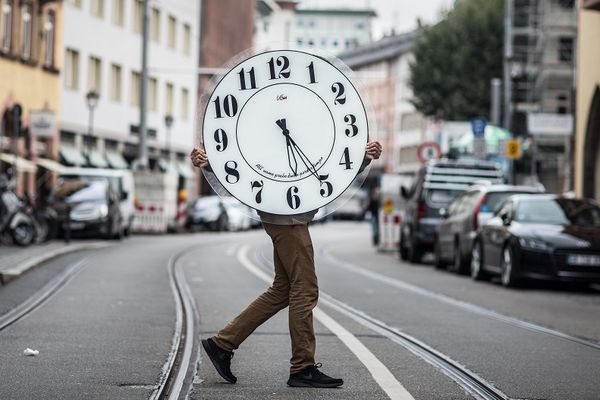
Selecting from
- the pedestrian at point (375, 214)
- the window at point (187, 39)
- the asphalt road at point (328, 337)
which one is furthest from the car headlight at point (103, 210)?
the window at point (187, 39)

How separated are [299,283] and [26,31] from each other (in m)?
41.2

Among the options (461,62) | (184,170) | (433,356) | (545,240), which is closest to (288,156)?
(433,356)

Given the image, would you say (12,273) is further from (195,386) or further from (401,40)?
(401,40)

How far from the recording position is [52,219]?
34344 mm

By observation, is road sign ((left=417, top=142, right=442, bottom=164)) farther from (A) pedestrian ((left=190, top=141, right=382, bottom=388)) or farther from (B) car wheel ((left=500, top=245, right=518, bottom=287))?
(A) pedestrian ((left=190, top=141, right=382, bottom=388))

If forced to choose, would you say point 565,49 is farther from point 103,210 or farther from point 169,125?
point 103,210

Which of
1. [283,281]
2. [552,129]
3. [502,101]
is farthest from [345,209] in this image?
[283,281]

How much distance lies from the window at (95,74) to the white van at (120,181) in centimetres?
1753

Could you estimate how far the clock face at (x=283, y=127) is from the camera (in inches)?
365

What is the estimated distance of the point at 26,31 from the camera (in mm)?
49000

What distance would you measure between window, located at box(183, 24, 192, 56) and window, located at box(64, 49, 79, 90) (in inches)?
676

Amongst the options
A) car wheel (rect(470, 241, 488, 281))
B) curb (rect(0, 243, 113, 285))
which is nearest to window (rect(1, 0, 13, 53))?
curb (rect(0, 243, 113, 285))

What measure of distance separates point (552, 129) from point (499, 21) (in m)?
43.6

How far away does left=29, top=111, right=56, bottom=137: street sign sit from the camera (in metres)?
42.0
